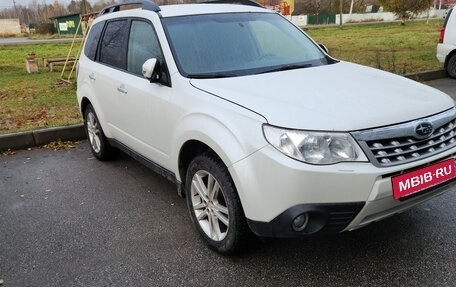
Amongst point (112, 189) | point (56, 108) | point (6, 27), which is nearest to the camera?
point (112, 189)

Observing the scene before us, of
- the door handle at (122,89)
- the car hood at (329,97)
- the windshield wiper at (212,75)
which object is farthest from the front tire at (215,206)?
the door handle at (122,89)

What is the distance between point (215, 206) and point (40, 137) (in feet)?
13.2

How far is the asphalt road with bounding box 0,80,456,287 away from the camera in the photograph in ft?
9.21

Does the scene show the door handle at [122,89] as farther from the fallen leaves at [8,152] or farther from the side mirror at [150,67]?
the fallen leaves at [8,152]

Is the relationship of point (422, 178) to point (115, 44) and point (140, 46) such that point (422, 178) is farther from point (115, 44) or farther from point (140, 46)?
point (115, 44)

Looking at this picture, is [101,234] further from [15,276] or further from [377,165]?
[377,165]

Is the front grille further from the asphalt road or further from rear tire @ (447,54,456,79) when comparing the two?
rear tire @ (447,54,456,79)

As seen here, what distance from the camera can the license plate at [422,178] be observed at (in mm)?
2480

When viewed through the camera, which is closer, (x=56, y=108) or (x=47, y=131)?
(x=47, y=131)

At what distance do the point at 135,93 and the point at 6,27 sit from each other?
70.0 metres

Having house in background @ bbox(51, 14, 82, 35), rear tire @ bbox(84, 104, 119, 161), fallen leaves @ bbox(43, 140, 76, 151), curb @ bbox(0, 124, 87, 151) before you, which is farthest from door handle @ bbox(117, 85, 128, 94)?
house in background @ bbox(51, 14, 82, 35)

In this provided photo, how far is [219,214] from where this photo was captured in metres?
2.99

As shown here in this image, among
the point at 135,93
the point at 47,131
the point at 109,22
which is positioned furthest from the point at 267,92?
the point at 47,131

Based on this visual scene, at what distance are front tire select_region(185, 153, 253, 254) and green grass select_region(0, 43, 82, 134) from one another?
13.3ft
